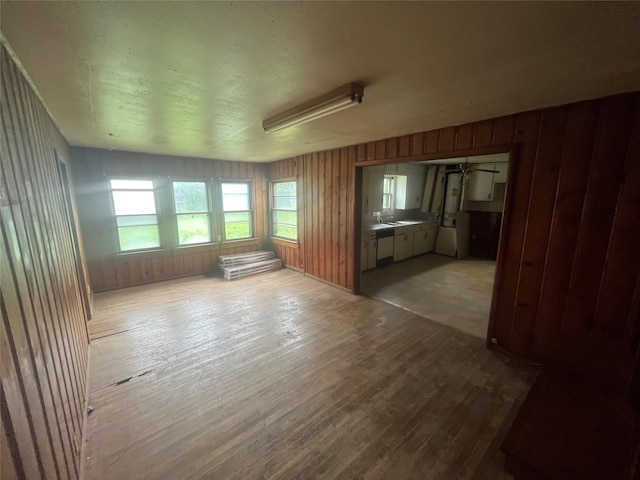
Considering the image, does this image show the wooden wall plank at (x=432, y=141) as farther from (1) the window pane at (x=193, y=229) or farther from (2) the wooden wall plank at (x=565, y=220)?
(1) the window pane at (x=193, y=229)

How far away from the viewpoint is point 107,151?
4.27m

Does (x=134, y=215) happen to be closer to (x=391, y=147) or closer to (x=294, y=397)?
(x=294, y=397)

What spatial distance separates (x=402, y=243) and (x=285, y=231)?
9.40 feet

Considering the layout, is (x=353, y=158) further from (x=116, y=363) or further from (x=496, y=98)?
(x=116, y=363)

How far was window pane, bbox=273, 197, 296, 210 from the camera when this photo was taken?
566cm

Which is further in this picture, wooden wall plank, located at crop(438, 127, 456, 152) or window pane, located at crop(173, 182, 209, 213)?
window pane, located at crop(173, 182, 209, 213)

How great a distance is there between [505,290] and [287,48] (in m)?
2.96

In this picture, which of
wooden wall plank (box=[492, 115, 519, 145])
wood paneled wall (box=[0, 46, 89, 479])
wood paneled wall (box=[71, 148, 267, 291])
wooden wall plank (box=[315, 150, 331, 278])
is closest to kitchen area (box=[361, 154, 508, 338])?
wooden wall plank (box=[315, 150, 331, 278])

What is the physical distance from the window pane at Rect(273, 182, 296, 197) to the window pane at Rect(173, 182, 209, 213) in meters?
1.57

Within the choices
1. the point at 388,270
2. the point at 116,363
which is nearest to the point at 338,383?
the point at 116,363

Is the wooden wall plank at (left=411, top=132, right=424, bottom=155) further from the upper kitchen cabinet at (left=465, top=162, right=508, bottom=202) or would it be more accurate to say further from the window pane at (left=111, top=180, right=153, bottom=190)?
the window pane at (left=111, top=180, right=153, bottom=190)

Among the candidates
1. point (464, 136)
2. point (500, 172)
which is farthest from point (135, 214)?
point (500, 172)

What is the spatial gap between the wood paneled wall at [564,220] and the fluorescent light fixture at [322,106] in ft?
5.47

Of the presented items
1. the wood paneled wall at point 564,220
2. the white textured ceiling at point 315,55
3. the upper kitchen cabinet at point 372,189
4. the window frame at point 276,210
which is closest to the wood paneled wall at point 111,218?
the window frame at point 276,210
